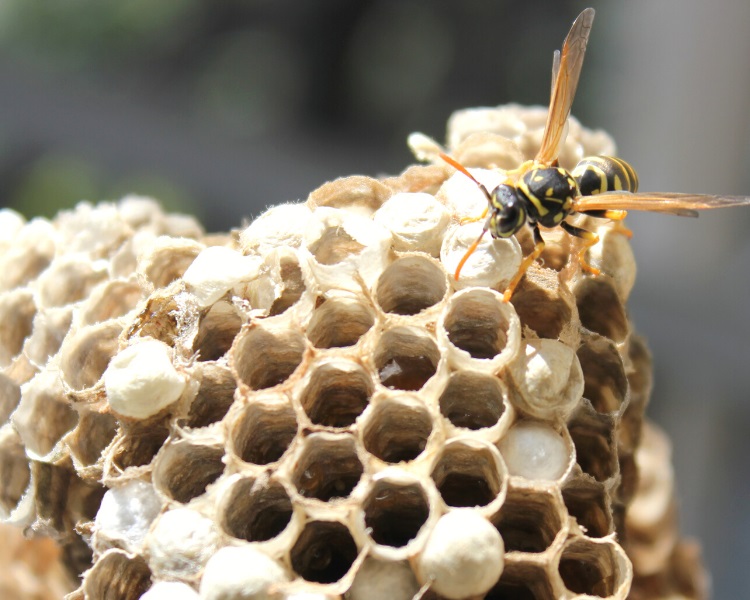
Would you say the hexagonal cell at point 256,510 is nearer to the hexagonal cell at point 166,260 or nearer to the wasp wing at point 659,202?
the hexagonal cell at point 166,260

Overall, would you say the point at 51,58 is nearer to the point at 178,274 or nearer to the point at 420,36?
the point at 420,36

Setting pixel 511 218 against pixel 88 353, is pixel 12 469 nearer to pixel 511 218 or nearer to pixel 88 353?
pixel 88 353

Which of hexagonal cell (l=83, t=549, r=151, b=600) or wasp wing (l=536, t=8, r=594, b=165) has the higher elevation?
wasp wing (l=536, t=8, r=594, b=165)

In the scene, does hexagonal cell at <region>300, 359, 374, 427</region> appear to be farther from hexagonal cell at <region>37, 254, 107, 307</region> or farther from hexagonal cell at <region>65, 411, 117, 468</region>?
hexagonal cell at <region>37, 254, 107, 307</region>

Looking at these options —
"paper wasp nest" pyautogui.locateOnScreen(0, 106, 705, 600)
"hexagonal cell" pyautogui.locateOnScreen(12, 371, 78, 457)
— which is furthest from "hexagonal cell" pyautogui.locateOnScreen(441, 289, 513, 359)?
"hexagonal cell" pyautogui.locateOnScreen(12, 371, 78, 457)

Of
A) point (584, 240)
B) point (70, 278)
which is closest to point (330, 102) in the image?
point (70, 278)

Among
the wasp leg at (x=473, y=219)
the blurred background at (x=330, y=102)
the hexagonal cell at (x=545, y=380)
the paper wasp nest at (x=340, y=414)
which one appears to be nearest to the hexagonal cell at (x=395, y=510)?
the paper wasp nest at (x=340, y=414)

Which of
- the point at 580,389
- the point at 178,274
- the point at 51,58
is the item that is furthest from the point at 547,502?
the point at 51,58
